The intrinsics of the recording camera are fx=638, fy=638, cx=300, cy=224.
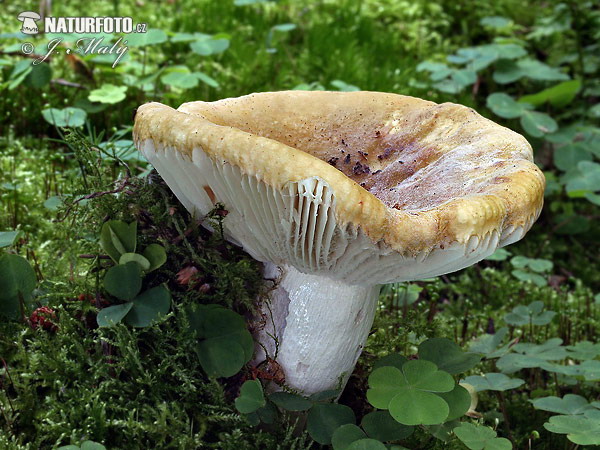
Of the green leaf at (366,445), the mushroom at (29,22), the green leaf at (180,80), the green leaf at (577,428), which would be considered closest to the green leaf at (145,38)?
the green leaf at (180,80)

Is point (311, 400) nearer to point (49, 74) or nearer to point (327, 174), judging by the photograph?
point (327, 174)

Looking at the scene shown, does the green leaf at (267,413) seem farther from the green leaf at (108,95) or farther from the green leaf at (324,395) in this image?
the green leaf at (108,95)

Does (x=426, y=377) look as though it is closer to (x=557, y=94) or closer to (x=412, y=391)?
(x=412, y=391)

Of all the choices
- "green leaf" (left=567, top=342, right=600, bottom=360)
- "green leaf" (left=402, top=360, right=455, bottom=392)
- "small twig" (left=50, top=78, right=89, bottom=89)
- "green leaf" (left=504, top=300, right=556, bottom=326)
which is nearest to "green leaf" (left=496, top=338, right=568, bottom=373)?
"green leaf" (left=567, top=342, right=600, bottom=360)

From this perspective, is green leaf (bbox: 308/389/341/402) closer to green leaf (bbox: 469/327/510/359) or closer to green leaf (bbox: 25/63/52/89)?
green leaf (bbox: 469/327/510/359)

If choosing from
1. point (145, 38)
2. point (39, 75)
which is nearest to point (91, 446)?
point (39, 75)

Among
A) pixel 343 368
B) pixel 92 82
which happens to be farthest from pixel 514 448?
pixel 92 82
